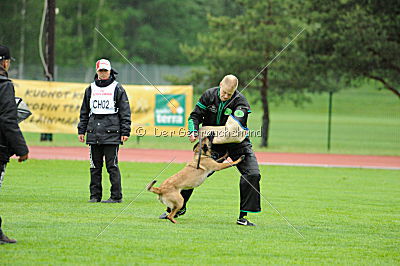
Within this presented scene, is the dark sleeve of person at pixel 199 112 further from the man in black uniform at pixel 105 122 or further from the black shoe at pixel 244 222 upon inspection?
the man in black uniform at pixel 105 122

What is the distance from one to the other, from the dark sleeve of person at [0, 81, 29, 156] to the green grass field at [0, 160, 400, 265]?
3.20 feet

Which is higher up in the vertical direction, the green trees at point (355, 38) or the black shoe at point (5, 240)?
the green trees at point (355, 38)

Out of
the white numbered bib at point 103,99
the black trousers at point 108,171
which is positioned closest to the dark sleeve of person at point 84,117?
the white numbered bib at point 103,99

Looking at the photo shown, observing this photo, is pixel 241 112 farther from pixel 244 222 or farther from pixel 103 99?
pixel 103 99

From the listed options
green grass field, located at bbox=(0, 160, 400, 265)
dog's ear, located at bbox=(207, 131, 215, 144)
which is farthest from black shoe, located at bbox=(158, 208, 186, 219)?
dog's ear, located at bbox=(207, 131, 215, 144)

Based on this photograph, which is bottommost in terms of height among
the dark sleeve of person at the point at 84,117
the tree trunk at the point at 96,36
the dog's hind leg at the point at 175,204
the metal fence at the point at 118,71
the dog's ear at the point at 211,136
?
the dog's hind leg at the point at 175,204

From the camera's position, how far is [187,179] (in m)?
8.43

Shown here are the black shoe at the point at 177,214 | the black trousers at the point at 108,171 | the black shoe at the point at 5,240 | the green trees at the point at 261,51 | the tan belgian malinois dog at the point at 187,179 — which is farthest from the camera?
the green trees at the point at 261,51

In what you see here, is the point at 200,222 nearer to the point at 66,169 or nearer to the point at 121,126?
the point at 121,126

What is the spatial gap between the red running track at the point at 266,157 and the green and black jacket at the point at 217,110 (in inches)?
373

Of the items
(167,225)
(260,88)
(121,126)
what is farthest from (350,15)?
(167,225)

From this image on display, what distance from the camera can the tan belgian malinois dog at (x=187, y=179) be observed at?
8352mm

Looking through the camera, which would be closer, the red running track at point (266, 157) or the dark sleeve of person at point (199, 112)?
the dark sleeve of person at point (199, 112)

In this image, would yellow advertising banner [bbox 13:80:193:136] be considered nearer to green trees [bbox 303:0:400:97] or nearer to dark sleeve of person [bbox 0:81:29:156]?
green trees [bbox 303:0:400:97]
